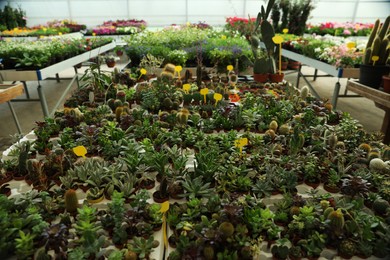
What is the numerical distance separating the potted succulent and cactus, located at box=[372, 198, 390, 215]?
199 cm

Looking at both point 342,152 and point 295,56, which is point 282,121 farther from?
point 295,56

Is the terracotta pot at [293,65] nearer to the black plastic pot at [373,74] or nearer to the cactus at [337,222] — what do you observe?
the black plastic pot at [373,74]

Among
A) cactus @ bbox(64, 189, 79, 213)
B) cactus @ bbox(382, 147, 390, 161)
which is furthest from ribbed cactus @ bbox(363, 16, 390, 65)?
cactus @ bbox(64, 189, 79, 213)

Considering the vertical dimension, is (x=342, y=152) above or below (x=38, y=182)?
above

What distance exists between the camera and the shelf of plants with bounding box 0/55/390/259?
117cm

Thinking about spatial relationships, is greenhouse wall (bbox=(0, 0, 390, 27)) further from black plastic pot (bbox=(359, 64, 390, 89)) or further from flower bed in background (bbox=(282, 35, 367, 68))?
black plastic pot (bbox=(359, 64, 390, 89))

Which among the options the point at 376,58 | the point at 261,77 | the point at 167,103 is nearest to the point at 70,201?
the point at 167,103

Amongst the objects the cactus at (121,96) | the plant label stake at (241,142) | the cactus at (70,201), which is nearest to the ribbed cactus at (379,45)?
the plant label stake at (241,142)

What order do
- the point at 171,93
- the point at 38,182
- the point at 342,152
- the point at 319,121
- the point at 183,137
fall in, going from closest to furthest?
the point at 38,182 < the point at 342,152 < the point at 183,137 < the point at 319,121 < the point at 171,93

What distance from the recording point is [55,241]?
1120mm

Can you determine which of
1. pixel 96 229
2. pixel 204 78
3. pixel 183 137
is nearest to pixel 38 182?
pixel 96 229

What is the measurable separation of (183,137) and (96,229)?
1011mm

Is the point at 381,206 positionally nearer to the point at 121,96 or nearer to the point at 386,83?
the point at 386,83

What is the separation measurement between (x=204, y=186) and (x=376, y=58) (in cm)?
246
